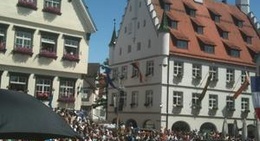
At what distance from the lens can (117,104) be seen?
4753 centimetres

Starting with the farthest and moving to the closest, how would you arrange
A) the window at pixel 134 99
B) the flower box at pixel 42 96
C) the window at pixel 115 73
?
the window at pixel 115 73, the window at pixel 134 99, the flower box at pixel 42 96

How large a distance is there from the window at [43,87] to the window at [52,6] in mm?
4243

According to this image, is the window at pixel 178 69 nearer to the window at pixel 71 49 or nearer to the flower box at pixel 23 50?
the window at pixel 71 49

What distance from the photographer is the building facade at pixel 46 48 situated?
2759 centimetres

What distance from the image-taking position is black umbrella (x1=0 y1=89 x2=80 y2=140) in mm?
4293

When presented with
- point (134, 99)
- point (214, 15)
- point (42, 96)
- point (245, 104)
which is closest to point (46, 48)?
point (42, 96)

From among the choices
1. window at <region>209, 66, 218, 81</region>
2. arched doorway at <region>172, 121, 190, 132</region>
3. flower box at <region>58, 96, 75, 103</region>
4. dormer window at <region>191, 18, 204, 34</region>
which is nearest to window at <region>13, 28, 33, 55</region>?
flower box at <region>58, 96, 75, 103</region>

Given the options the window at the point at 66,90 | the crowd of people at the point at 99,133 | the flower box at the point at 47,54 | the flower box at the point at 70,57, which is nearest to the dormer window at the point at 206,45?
the crowd of people at the point at 99,133

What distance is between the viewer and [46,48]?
29.4 m

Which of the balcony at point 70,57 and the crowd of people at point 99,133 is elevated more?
the balcony at point 70,57

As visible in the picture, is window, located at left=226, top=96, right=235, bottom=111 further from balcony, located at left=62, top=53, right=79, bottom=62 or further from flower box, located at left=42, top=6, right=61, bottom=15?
flower box, located at left=42, top=6, right=61, bottom=15

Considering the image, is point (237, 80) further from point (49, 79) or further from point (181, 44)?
point (49, 79)

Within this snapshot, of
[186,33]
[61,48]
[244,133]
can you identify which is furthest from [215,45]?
[61,48]

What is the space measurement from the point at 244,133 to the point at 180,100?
1104cm
